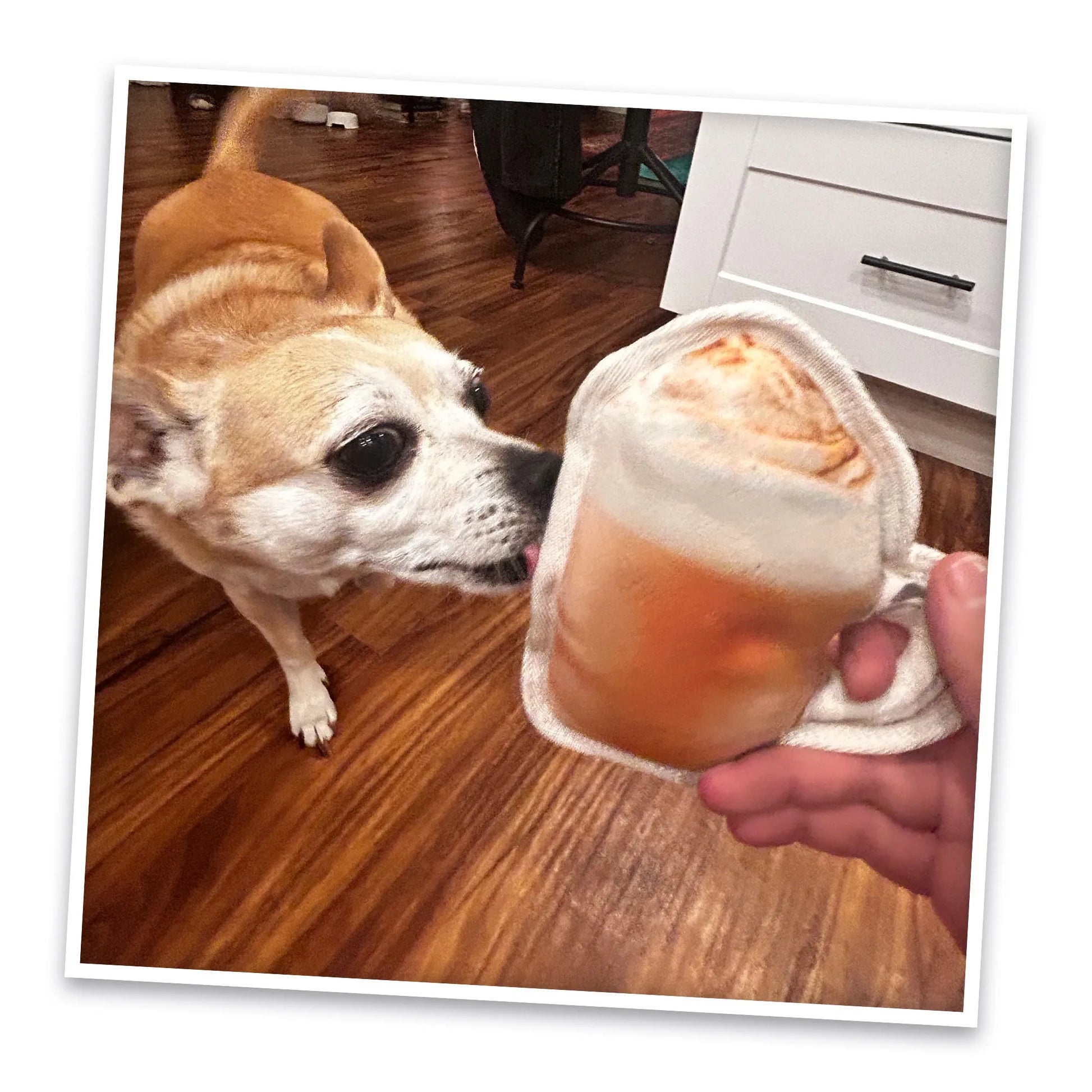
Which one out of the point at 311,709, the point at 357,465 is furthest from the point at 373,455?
the point at 311,709

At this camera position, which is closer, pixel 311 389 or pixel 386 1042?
pixel 311 389

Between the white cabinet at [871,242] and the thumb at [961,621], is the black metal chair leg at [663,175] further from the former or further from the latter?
the thumb at [961,621]

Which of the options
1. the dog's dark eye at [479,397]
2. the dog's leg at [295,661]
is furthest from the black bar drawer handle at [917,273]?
the dog's leg at [295,661]

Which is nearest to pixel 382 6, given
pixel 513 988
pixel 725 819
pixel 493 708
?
pixel 493 708

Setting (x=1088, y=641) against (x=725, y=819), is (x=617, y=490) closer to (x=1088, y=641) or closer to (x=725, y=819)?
(x=725, y=819)

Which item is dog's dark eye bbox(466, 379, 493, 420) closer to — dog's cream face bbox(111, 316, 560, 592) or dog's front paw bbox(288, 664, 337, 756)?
dog's cream face bbox(111, 316, 560, 592)

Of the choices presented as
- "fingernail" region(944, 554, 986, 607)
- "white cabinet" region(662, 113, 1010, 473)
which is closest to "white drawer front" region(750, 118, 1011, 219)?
"white cabinet" region(662, 113, 1010, 473)
